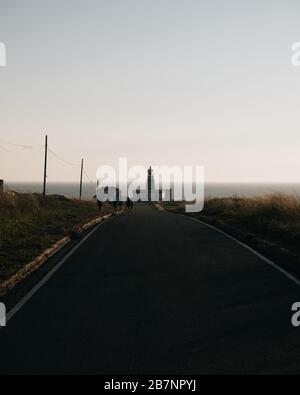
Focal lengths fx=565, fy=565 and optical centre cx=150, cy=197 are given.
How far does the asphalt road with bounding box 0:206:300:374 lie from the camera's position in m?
6.15

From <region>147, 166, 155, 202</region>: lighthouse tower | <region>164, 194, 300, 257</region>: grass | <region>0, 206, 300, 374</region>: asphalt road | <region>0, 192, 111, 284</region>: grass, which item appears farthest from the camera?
<region>147, 166, 155, 202</region>: lighthouse tower

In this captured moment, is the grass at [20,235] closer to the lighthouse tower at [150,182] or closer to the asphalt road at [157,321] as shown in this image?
the asphalt road at [157,321]

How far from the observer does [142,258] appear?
1398 cm

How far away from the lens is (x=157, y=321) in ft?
25.9

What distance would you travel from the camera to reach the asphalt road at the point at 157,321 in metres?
6.15

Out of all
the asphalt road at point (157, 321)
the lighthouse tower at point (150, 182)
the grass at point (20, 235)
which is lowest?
the asphalt road at point (157, 321)

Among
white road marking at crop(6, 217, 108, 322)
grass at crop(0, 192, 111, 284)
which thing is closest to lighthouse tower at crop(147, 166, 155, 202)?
grass at crop(0, 192, 111, 284)

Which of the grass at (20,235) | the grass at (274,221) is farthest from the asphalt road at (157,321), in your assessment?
the grass at (274,221)

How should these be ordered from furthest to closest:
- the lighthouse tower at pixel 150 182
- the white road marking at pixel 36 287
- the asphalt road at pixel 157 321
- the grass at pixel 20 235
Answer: the lighthouse tower at pixel 150 182
the grass at pixel 20 235
the white road marking at pixel 36 287
the asphalt road at pixel 157 321

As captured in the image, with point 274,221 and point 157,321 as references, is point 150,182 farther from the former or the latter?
point 157,321

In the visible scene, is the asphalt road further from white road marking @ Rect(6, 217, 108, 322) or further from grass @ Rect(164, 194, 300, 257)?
grass @ Rect(164, 194, 300, 257)

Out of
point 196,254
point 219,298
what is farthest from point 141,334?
point 196,254

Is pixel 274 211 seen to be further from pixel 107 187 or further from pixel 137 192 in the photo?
pixel 137 192

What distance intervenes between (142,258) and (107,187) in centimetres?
3443
